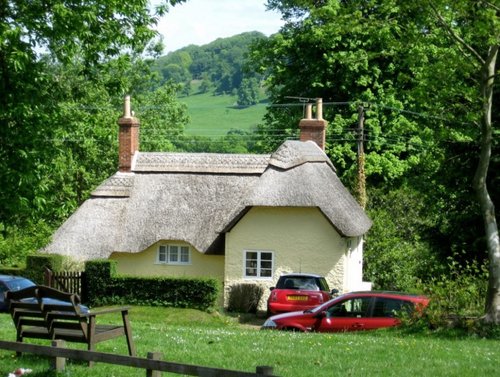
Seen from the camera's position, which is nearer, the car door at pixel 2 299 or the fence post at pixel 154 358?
the fence post at pixel 154 358

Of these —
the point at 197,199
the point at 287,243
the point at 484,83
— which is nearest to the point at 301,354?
the point at 484,83

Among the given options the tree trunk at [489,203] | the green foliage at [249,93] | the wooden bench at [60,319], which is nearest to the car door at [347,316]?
the tree trunk at [489,203]

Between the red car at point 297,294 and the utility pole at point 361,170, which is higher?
the utility pole at point 361,170

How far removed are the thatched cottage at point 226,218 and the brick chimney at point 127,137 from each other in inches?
1.6

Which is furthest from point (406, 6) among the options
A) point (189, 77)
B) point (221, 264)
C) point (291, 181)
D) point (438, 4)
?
point (189, 77)

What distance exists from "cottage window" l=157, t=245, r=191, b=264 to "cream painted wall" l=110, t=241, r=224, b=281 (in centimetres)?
23

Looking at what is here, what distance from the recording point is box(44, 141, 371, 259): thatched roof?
116 ft

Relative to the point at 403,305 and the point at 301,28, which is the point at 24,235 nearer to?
the point at 301,28

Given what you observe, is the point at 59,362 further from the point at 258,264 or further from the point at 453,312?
the point at 258,264

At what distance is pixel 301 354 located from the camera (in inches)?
541

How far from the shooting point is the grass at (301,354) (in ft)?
40.2

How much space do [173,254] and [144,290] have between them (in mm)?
4381

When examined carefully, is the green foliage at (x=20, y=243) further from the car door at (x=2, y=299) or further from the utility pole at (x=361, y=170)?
the utility pole at (x=361, y=170)

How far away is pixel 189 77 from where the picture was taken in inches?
6924
